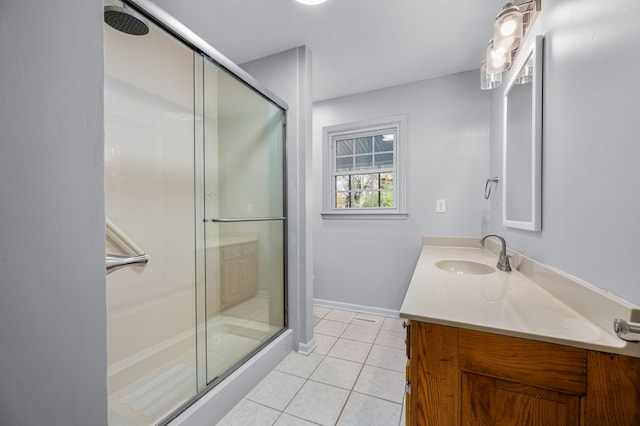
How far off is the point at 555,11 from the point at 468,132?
4.26ft

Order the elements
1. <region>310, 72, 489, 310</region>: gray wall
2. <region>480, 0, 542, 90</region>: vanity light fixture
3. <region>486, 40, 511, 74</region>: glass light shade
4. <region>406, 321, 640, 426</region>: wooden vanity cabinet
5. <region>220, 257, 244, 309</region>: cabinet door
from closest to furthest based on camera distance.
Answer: <region>406, 321, 640, 426</region>: wooden vanity cabinet < <region>480, 0, 542, 90</region>: vanity light fixture < <region>486, 40, 511, 74</region>: glass light shade < <region>220, 257, 244, 309</region>: cabinet door < <region>310, 72, 489, 310</region>: gray wall

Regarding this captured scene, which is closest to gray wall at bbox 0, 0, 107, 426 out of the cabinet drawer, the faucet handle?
the cabinet drawer

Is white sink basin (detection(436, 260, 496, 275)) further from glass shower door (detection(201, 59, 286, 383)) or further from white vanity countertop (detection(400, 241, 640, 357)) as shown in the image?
glass shower door (detection(201, 59, 286, 383))

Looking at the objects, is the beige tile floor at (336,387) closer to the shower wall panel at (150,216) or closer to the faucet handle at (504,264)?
the shower wall panel at (150,216)

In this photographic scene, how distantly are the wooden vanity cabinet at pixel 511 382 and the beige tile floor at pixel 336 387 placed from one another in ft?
2.38

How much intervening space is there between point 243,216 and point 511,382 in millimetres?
1642

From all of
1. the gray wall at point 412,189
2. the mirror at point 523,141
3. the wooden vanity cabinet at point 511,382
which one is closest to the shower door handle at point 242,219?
the gray wall at point 412,189

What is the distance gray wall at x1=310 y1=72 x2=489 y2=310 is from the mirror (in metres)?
0.60

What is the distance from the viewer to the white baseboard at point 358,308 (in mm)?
2611

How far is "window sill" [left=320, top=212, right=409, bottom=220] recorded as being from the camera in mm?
2566

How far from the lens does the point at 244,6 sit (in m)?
1.59

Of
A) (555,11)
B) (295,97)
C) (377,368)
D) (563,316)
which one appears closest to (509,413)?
(563,316)

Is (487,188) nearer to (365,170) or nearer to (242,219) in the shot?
(365,170)

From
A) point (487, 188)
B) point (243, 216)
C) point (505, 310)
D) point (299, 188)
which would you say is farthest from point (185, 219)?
point (487, 188)
